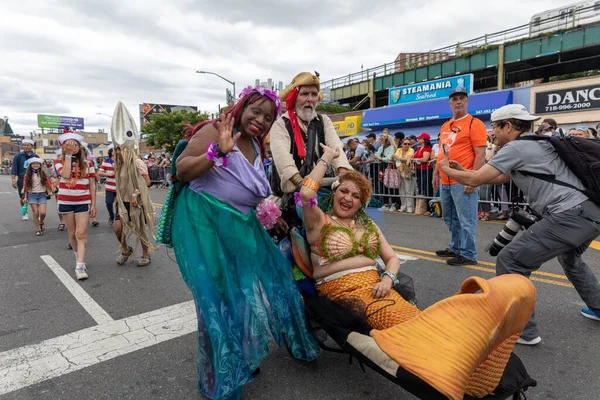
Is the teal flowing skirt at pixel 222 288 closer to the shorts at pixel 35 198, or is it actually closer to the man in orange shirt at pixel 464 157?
the man in orange shirt at pixel 464 157

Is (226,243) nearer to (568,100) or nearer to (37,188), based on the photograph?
(37,188)

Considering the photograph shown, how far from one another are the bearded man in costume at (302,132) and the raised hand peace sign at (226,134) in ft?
1.90

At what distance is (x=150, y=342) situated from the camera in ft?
10.3

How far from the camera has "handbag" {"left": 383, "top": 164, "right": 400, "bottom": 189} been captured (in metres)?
9.99

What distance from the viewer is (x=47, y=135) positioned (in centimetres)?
10744

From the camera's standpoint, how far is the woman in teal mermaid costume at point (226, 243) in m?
2.21

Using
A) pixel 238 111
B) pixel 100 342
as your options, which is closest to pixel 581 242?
pixel 238 111

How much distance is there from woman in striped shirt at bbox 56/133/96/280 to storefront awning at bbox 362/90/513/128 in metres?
18.6

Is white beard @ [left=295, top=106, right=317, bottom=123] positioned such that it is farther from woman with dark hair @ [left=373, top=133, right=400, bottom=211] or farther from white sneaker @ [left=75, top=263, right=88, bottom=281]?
woman with dark hair @ [left=373, top=133, right=400, bottom=211]

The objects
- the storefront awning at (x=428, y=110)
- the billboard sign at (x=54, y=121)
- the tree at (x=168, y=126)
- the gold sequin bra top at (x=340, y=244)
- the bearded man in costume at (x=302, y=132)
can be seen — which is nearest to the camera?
the gold sequin bra top at (x=340, y=244)

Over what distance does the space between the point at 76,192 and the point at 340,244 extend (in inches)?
156

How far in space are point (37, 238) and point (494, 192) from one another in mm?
9412

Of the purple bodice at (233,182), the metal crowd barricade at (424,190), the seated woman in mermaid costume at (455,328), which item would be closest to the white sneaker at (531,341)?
the seated woman in mermaid costume at (455,328)

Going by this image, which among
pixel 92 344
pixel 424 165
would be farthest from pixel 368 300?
pixel 424 165
